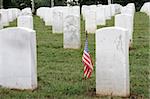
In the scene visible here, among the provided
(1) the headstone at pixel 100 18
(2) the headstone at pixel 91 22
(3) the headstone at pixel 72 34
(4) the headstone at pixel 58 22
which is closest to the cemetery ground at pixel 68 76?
(3) the headstone at pixel 72 34

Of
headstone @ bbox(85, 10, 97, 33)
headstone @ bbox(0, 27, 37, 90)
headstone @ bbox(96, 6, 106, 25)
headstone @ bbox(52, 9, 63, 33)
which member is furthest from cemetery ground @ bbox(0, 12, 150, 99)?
headstone @ bbox(96, 6, 106, 25)

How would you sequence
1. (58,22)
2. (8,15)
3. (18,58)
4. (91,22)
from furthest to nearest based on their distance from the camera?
(8,15), (58,22), (91,22), (18,58)

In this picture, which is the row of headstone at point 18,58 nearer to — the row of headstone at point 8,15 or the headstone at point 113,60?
the headstone at point 113,60

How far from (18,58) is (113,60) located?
5.90ft

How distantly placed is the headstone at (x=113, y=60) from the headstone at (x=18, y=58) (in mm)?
1268

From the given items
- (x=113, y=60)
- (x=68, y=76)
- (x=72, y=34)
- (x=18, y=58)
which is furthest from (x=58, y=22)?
(x=113, y=60)

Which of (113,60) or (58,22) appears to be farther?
(58,22)

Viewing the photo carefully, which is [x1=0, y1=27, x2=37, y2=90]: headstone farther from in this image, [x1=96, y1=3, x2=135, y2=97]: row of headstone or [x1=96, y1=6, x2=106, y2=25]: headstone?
[x1=96, y1=6, x2=106, y2=25]: headstone

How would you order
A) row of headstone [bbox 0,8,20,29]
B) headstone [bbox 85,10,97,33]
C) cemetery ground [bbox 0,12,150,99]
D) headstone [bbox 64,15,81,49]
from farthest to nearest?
row of headstone [bbox 0,8,20,29] → headstone [bbox 85,10,97,33] → headstone [bbox 64,15,81,49] → cemetery ground [bbox 0,12,150,99]

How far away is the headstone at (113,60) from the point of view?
7098 mm

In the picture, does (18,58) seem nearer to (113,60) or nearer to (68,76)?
(68,76)

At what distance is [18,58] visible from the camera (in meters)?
7.73

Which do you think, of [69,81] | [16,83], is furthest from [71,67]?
[16,83]

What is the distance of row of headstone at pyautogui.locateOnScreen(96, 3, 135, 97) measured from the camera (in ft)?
23.3
